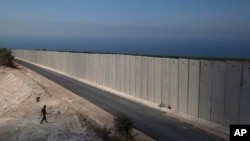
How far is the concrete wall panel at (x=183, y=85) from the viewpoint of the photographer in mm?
24547

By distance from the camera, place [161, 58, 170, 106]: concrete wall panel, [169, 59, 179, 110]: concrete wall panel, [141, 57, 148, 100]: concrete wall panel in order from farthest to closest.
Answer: [141, 57, 148, 100]: concrete wall panel → [161, 58, 170, 106]: concrete wall panel → [169, 59, 179, 110]: concrete wall panel

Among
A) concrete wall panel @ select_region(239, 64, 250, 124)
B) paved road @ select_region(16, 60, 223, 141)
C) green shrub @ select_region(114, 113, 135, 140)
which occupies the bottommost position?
paved road @ select_region(16, 60, 223, 141)

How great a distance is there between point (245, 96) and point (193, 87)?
479cm

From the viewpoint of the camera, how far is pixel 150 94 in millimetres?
29312

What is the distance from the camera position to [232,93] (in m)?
20.3

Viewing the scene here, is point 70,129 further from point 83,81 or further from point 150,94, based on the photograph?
point 83,81

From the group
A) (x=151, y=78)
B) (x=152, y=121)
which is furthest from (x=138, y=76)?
(x=152, y=121)

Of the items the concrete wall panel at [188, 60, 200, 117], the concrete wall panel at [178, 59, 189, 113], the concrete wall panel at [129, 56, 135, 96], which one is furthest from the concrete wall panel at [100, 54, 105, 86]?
the concrete wall panel at [188, 60, 200, 117]

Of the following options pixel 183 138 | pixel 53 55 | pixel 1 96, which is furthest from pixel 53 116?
pixel 53 55

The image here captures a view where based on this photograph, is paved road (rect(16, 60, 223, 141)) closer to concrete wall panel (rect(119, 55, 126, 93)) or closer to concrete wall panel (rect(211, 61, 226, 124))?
concrete wall panel (rect(211, 61, 226, 124))

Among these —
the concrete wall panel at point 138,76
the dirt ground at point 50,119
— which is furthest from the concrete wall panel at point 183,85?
the concrete wall panel at point 138,76

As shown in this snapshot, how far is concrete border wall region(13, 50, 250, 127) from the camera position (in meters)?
20.0

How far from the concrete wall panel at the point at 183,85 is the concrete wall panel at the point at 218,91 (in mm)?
2782

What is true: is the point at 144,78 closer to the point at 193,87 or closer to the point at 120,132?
the point at 193,87
